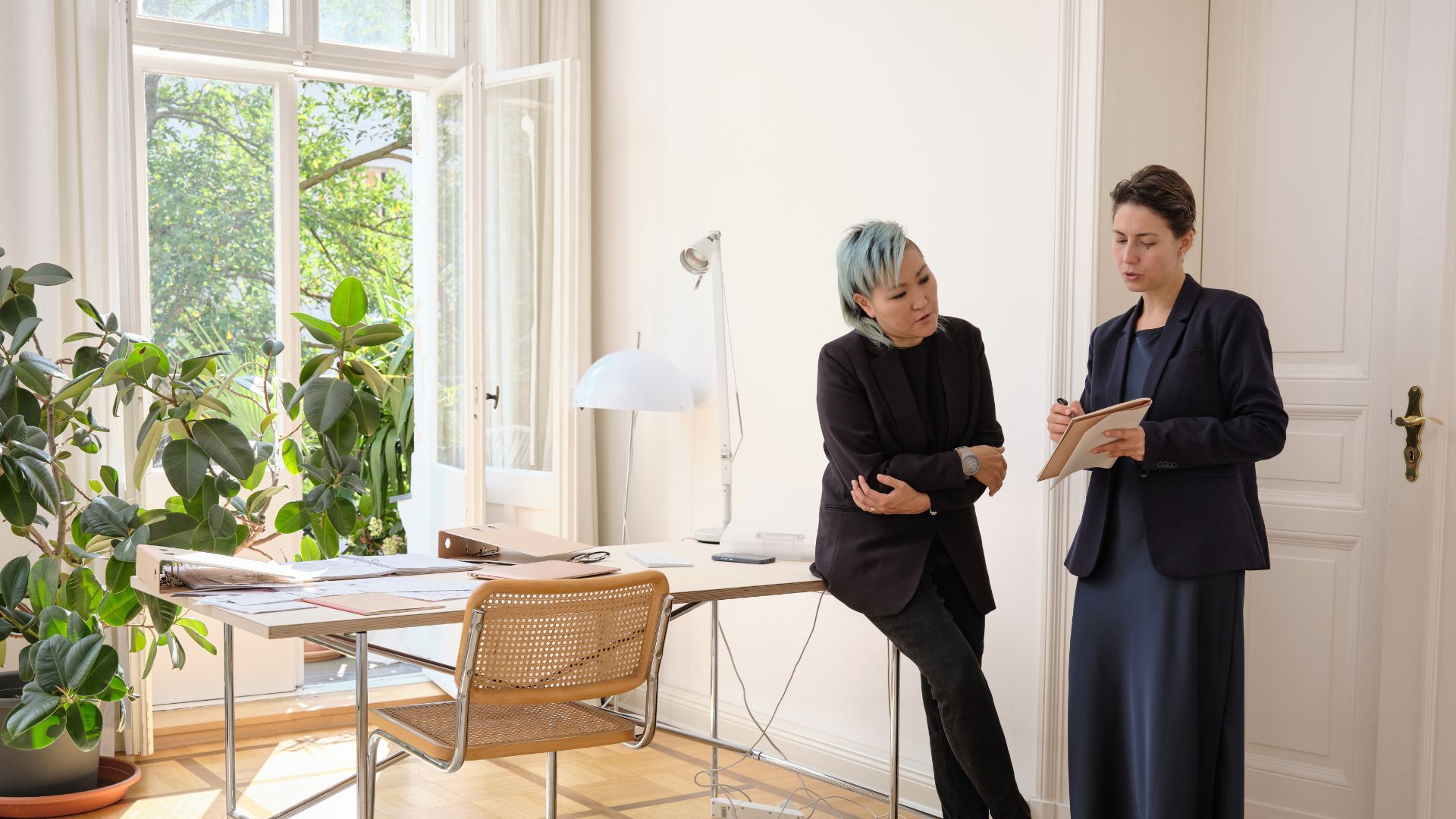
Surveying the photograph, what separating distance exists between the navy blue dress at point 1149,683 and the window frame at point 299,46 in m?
3.42

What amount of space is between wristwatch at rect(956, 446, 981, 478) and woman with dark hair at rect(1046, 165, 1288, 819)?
0.19 meters

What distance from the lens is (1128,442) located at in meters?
2.35

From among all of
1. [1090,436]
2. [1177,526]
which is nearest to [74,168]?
[1090,436]

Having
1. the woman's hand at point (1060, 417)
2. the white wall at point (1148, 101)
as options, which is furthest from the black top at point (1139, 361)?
the white wall at point (1148, 101)

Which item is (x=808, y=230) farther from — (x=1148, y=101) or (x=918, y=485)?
(x=918, y=485)

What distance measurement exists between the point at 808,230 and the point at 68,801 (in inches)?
109

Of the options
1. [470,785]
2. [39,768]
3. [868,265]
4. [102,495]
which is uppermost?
[868,265]

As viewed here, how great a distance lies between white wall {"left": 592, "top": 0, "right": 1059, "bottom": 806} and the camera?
3.39 metres

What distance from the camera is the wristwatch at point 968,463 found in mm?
2641

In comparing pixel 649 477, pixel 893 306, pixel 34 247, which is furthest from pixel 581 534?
pixel 893 306

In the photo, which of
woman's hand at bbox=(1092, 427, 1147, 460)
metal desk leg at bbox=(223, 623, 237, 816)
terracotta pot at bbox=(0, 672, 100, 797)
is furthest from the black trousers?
terracotta pot at bbox=(0, 672, 100, 797)

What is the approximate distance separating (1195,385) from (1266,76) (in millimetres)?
1221

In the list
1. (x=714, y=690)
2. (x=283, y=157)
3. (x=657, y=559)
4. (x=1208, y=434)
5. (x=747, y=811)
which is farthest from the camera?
(x=283, y=157)

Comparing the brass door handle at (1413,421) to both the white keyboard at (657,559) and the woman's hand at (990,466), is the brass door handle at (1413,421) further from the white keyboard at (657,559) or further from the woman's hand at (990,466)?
the white keyboard at (657,559)
